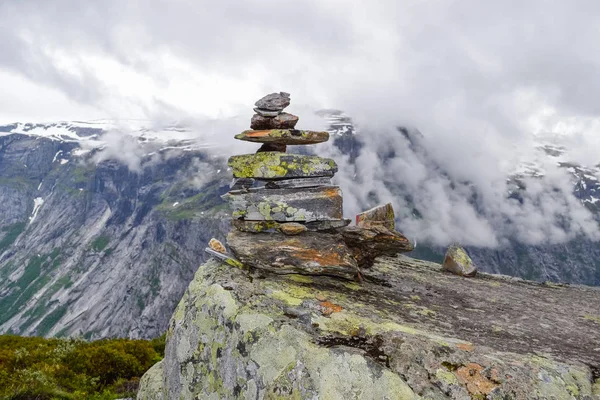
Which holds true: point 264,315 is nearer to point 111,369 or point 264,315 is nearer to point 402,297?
point 402,297

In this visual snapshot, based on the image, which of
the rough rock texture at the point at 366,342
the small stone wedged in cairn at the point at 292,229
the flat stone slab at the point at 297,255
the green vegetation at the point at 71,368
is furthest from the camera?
the green vegetation at the point at 71,368

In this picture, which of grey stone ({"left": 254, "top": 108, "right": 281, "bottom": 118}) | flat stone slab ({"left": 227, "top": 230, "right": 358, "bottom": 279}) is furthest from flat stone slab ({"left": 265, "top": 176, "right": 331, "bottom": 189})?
grey stone ({"left": 254, "top": 108, "right": 281, "bottom": 118})

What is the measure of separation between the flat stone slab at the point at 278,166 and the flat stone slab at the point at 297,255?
1.93 metres

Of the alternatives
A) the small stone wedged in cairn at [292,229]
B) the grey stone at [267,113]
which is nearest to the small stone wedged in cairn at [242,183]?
the small stone wedged in cairn at [292,229]

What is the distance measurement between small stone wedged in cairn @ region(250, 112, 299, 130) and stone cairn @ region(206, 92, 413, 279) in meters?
0.03

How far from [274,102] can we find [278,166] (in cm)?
239

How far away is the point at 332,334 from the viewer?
731 cm

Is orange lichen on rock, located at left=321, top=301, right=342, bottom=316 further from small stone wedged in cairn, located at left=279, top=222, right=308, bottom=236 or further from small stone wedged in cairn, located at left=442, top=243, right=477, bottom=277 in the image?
small stone wedged in cairn, located at left=442, top=243, right=477, bottom=277

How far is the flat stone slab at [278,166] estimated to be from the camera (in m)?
11.1

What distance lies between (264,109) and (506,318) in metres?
8.89

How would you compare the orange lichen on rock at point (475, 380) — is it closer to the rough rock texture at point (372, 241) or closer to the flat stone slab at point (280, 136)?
the rough rock texture at point (372, 241)

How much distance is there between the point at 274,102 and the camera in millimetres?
12117

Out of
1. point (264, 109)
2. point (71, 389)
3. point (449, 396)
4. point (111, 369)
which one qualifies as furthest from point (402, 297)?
point (111, 369)

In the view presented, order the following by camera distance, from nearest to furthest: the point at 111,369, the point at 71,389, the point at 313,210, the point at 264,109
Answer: the point at 313,210 → the point at 264,109 → the point at 71,389 → the point at 111,369
